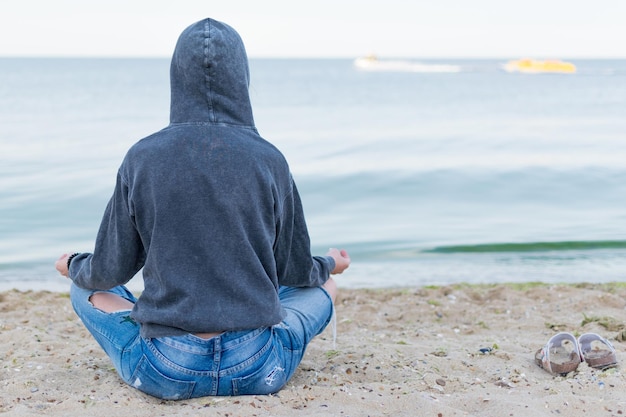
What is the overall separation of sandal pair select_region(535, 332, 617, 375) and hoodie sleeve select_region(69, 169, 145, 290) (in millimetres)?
2014

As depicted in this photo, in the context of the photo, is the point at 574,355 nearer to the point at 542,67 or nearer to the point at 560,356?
the point at 560,356

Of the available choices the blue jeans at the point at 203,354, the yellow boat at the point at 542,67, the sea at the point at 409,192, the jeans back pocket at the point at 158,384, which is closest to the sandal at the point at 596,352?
the blue jeans at the point at 203,354

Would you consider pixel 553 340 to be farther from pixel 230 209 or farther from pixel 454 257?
pixel 454 257

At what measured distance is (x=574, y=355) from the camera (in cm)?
367

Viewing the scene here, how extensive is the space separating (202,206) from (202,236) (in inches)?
4.3

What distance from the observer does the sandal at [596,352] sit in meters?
3.62

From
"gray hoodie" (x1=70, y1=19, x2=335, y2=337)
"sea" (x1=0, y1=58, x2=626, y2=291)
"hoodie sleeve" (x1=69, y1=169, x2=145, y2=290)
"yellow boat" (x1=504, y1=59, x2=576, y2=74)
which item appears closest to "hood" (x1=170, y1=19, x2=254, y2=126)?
"gray hoodie" (x1=70, y1=19, x2=335, y2=337)

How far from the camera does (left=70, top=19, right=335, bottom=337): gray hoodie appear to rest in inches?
109

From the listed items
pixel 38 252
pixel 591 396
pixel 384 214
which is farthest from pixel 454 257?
pixel 591 396

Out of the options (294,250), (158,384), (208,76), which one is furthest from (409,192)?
(208,76)

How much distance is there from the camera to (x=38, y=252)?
9008 millimetres

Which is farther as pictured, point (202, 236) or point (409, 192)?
point (409, 192)

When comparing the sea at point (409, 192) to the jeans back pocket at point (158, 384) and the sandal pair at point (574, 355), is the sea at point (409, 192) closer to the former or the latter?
the jeans back pocket at point (158, 384)

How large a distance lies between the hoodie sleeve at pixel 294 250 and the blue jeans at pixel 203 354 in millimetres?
147
